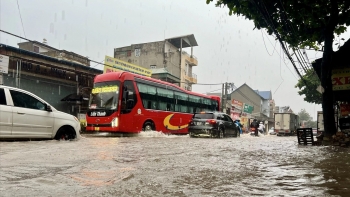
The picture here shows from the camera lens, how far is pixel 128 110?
14.0m

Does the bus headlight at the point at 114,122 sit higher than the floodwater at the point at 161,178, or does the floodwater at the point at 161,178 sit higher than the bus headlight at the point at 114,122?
the bus headlight at the point at 114,122

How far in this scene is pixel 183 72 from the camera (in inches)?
1526

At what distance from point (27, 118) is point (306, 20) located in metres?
9.47

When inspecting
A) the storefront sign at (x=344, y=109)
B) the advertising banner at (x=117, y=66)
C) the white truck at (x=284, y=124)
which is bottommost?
the white truck at (x=284, y=124)

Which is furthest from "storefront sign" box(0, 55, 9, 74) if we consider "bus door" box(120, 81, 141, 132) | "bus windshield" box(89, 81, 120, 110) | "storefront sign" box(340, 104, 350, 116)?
"storefront sign" box(340, 104, 350, 116)

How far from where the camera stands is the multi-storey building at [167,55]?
3769cm

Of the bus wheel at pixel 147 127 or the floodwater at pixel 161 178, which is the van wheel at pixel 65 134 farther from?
the bus wheel at pixel 147 127

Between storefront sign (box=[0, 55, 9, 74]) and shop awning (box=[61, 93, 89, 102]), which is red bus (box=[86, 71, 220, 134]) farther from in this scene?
shop awning (box=[61, 93, 89, 102])

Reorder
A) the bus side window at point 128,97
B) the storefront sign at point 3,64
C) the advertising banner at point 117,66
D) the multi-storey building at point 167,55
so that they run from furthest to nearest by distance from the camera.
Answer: the multi-storey building at point 167,55
the advertising banner at point 117,66
the storefront sign at point 3,64
the bus side window at point 128,97

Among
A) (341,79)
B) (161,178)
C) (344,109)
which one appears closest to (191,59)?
(344,109)

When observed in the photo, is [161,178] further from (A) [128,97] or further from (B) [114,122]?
(A) [128,97]

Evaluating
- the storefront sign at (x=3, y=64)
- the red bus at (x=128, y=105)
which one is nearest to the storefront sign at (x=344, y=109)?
the red bus at (x=128, y=105)

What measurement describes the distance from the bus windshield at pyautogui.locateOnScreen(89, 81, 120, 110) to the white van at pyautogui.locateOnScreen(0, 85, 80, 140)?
445 centimetres

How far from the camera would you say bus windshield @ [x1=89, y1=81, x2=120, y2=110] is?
548 inches
